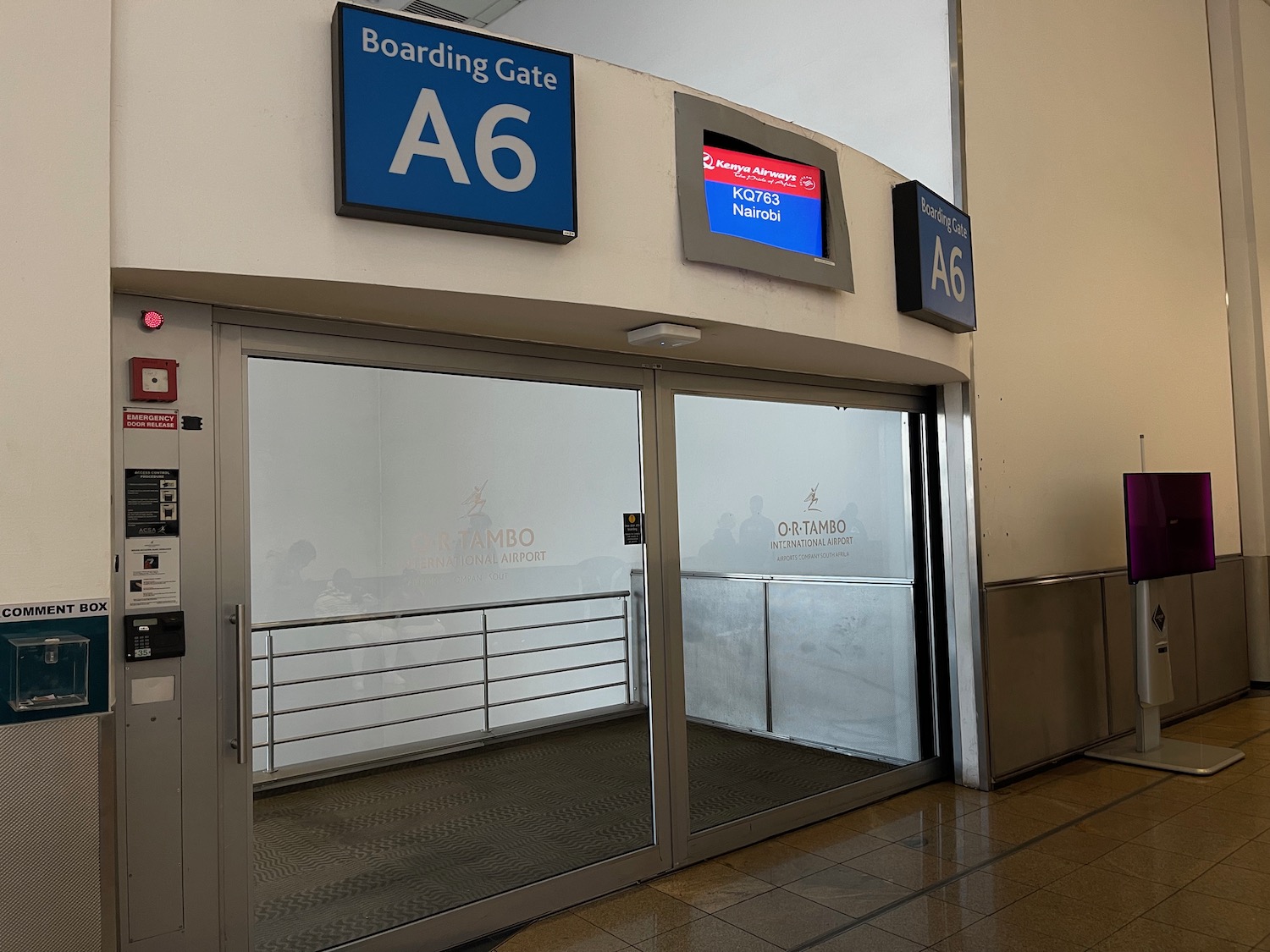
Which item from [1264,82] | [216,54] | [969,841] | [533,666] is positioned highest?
[1264,82]

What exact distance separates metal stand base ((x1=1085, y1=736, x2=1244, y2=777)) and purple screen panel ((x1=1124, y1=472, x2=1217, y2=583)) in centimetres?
107

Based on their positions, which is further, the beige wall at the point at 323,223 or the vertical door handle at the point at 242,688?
the vertical door handle at the point at 242,688

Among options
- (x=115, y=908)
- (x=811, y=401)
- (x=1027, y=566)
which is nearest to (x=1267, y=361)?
(x=1027, y=566)

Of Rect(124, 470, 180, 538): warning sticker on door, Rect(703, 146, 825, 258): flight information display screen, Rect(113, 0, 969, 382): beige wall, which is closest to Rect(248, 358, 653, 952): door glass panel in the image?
Rect(124, 470, 180, 538): warning sticker on door

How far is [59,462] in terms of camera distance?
2.36 meters

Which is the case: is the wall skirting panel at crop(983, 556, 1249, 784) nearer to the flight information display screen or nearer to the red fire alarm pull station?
the flight information display screen

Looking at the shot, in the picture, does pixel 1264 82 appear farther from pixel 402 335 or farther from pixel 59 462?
pixel 59 462

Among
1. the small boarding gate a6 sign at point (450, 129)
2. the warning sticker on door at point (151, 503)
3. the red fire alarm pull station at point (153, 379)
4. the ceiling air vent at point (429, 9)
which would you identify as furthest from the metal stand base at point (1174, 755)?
the ceiling air vent at point (429, 9)

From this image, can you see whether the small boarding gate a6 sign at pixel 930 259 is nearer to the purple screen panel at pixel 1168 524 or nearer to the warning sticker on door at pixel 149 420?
the purple screen panel at pixel 1168 524

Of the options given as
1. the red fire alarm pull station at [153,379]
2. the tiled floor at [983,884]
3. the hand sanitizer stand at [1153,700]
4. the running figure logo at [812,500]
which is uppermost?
the red fire alarm pull station at [153,379]

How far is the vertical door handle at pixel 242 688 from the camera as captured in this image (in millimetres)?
2910

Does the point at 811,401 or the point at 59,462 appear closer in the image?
the point at 59,462

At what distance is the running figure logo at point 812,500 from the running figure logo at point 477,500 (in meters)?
1.90

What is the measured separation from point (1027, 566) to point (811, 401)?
5.96 ft
